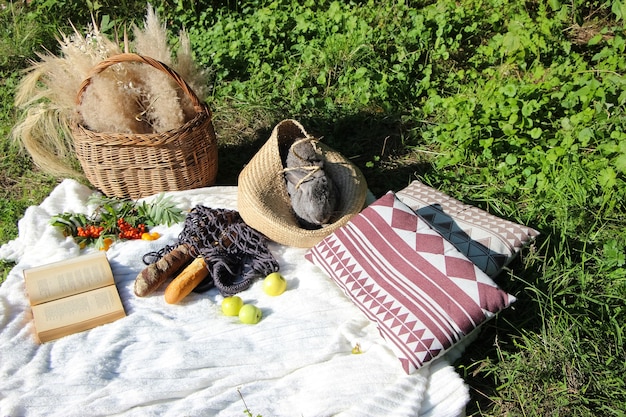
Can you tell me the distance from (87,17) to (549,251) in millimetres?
5152

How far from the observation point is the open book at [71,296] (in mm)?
2861

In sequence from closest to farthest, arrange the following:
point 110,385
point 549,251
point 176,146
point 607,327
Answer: point 110,385 → point 607,327 → point 549,251 → point 176,146

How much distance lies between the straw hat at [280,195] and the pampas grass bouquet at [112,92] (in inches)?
26.5

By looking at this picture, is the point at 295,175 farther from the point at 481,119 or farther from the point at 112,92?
the point at 481,119

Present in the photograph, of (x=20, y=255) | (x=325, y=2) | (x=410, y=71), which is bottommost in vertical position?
(x=20, y=255)

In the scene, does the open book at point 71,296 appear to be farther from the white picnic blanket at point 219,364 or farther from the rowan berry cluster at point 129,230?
the rowan berry cluster at point 129,230

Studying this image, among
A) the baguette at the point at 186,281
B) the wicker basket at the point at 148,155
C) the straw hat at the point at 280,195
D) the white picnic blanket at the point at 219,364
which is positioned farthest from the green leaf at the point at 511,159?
the baguette at the point at 186,281

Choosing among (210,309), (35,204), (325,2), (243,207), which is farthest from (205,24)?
(210,309)

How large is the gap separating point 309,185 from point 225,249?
615 millimetres

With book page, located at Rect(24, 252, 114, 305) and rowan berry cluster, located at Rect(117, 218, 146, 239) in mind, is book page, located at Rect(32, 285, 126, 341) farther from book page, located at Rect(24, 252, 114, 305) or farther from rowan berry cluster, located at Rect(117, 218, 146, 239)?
rowan berry cluster, located at Rect(117, 218, 146, 239)

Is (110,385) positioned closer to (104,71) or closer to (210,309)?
(210,309)

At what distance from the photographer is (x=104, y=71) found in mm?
3736

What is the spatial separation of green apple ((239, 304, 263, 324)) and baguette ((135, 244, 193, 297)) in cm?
51

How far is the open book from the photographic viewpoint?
2.86 metres
